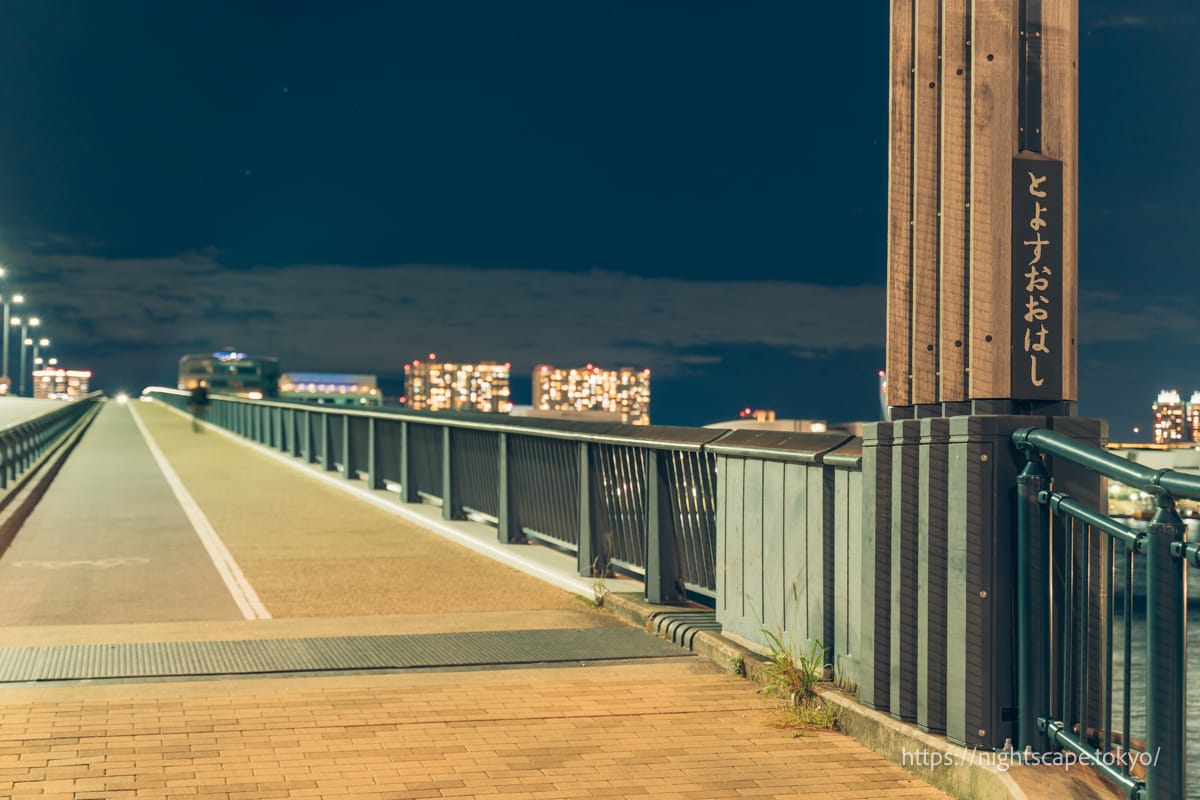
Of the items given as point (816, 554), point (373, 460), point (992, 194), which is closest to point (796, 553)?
point (816, 554)

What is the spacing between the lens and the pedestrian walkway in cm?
512

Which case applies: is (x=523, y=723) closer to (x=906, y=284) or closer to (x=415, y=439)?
(x=906, y=284)

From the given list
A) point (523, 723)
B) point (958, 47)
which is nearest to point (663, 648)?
point (523, 723)

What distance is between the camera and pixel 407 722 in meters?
6.08

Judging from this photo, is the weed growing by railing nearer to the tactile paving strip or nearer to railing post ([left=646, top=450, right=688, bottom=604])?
the tactile paving strip

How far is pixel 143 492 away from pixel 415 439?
6331 mm

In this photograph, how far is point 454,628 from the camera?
28.7 ft

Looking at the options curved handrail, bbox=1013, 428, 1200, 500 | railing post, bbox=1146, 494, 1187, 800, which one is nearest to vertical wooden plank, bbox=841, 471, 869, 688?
curved handrail, bbox=1013, 428, 1200, 500

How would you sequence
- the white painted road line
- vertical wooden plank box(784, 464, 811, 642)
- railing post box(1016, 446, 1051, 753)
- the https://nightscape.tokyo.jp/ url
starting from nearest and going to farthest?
the https://nightscape.tokyo.jp/ url
railing post box(1016, 446, 1051, 753)
vertical wooden plank box(784, 464, 811, 642)
the white painted road line

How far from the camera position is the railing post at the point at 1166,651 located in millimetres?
3945

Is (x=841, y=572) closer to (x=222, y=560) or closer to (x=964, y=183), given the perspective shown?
(x=964, y=183)

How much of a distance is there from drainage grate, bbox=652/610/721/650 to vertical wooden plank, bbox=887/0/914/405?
8.70 ft

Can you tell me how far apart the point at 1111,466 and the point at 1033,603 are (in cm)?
74

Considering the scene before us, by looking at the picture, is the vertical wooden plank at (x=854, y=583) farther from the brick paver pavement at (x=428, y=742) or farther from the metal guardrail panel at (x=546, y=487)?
the metal guardrail panel at (x=546, y=487)
